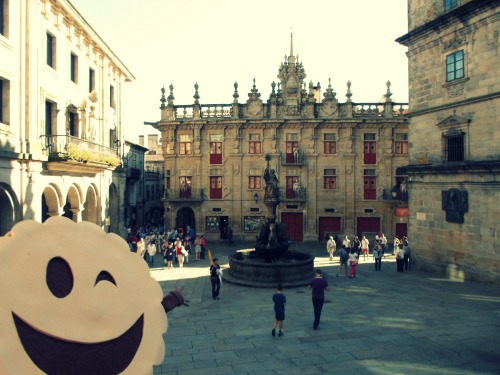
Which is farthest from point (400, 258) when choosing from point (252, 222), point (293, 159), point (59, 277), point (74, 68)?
point (59, 277)

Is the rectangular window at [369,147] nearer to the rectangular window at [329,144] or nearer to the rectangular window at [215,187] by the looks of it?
the rectangular window at [329,144]

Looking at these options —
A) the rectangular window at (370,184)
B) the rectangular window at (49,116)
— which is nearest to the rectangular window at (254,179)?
the rectangular window at (370,184)

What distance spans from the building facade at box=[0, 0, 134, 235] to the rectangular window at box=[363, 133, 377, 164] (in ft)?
65.6

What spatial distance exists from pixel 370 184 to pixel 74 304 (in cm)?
3144

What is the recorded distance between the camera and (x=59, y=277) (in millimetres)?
3301

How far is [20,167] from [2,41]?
4.30m

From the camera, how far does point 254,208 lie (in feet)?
109

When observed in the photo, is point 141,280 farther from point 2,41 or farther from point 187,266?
point 187,266

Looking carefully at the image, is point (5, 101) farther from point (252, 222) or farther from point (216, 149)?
point (252, 222)

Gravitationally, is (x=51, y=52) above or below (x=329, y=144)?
above

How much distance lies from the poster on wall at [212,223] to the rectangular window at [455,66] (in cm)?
2071

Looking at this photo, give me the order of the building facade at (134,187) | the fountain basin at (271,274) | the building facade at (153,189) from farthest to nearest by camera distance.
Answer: the building facade at (153,189), the building facade at (134,187), the fountain basin at (271,274)

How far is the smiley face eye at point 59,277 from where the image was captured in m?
3.24

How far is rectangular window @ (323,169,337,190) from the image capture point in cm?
3275
